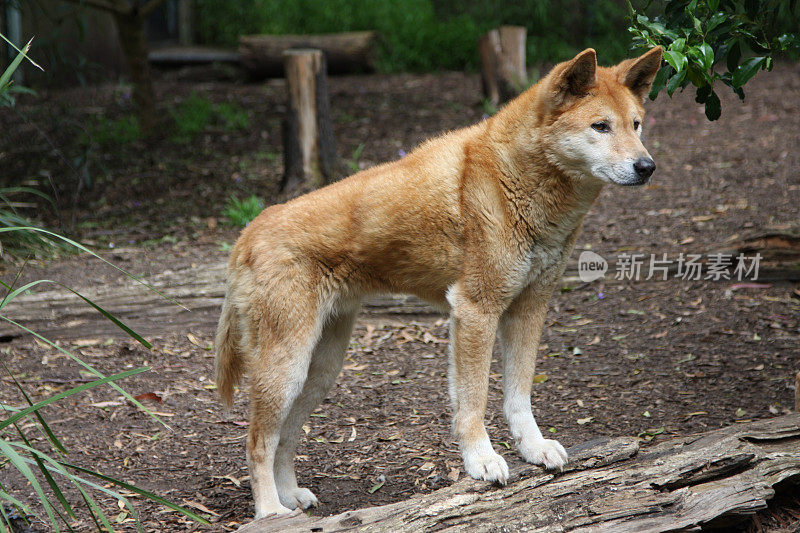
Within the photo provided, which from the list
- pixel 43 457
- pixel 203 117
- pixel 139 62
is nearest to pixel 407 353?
pixel 43 457

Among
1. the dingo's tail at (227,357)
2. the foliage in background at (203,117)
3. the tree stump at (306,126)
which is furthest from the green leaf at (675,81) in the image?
the foliage in background at (203,117)

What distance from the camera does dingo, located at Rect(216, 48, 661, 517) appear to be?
3043 millimetres

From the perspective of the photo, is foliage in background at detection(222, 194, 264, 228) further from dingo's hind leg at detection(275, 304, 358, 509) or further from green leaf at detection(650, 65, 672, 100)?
green leaf at detection(650, 65, 672, 100)

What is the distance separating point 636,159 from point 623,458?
1194 mm

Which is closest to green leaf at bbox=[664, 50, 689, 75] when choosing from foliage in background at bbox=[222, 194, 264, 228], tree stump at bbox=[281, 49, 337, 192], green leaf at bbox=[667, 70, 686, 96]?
green leaf at bbox=[667, 70, 686, 96]

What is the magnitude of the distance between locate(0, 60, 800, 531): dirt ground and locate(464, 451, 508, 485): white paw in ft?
1.69

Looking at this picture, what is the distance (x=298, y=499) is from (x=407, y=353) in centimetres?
161

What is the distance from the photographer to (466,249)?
10.1ft

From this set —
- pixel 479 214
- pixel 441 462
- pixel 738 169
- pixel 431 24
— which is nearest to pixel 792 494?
pixel 441 462

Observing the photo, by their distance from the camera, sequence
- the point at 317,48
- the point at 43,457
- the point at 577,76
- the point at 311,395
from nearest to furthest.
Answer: the point at 43,457, the point at 577,76, the point at 311,395, the point at 317,48

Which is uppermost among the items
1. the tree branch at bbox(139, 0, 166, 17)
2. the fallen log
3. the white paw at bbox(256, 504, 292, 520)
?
the tree branch at bbox(139, 0, 166, 17)

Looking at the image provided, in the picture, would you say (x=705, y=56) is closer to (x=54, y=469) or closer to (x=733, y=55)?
(x=733, y=55)

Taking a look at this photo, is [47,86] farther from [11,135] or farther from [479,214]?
[479,214]

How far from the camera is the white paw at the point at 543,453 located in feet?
9.83
